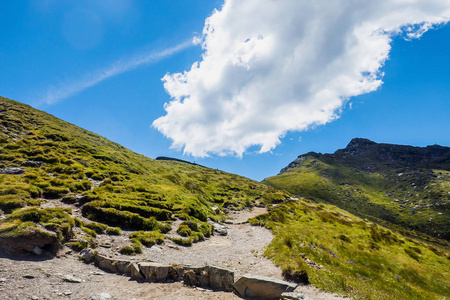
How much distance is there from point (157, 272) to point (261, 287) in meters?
6.26

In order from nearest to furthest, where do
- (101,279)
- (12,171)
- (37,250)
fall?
(101,279)
(37,250)
(12,171)

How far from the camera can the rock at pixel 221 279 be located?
1124 centimetres

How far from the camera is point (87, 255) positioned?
13.1 m

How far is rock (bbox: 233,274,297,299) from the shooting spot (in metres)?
10.2

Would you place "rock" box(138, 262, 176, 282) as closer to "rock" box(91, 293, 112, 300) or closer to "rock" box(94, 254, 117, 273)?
"rock" box(94, 254, 117, 273)

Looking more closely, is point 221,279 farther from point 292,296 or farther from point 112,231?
point 112,231

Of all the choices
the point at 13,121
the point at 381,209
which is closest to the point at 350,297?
the point at 13,121

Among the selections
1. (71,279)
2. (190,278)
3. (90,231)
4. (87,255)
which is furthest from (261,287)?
(90,231)

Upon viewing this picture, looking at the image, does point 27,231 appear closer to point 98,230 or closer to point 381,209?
point 98,230

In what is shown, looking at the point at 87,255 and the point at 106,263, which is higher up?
the point at 87,255

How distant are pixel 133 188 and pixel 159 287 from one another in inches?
898

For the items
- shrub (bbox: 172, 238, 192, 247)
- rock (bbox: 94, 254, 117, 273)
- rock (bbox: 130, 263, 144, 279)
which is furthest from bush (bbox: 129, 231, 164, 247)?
rock (bbox: 130, 263, 144, 279)

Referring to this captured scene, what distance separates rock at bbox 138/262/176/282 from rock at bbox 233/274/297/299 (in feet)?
13.6

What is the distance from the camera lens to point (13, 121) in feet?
136
